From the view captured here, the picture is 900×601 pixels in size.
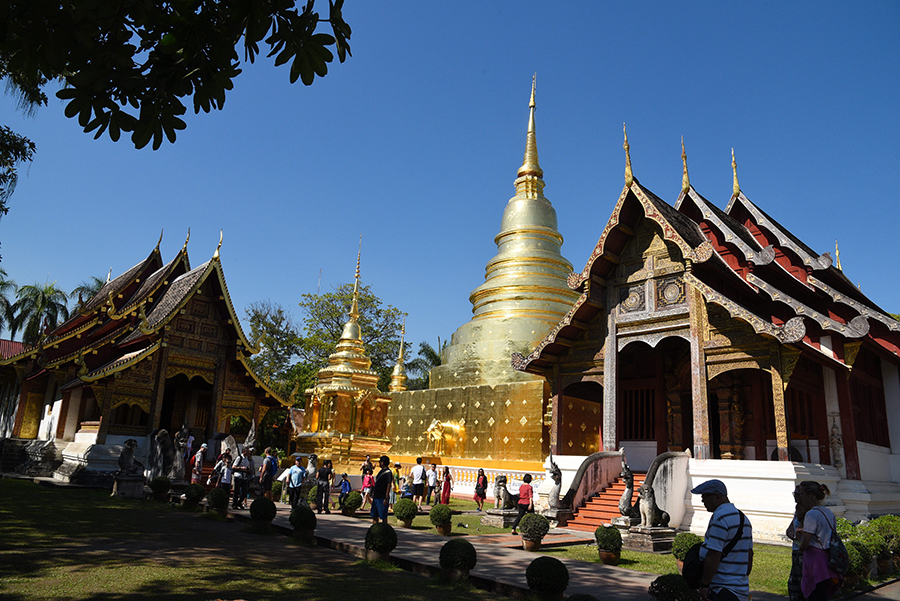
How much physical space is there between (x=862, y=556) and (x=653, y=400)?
8.42 meters

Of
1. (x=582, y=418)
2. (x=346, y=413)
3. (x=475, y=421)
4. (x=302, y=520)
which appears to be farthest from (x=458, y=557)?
(x=346, y=413)

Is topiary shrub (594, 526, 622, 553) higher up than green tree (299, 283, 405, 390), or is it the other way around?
green tree (299, 283, 405, 390)

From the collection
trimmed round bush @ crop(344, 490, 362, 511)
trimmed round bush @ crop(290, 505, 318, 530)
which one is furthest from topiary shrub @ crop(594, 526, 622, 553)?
trimmed round bush @ crop(344, 490, 362, 511)

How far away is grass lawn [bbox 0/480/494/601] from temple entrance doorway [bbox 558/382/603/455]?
9.57 m

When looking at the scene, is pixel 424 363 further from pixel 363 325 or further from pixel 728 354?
pixel 728 354

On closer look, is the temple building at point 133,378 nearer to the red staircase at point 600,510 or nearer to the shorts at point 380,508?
the shorts at point 380,508

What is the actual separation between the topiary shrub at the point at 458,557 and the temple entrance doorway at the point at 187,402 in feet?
51.1

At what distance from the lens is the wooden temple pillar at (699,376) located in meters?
12.3

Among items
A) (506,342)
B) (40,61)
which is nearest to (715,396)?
(506,342)

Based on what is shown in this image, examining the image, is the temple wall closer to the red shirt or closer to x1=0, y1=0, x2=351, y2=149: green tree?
the red shirt

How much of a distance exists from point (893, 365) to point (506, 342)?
11.0 meters

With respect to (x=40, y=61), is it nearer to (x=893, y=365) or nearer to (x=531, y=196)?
(x=893, y=365)

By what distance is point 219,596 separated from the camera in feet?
19.0

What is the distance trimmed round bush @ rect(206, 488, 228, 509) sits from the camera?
1177 cm
